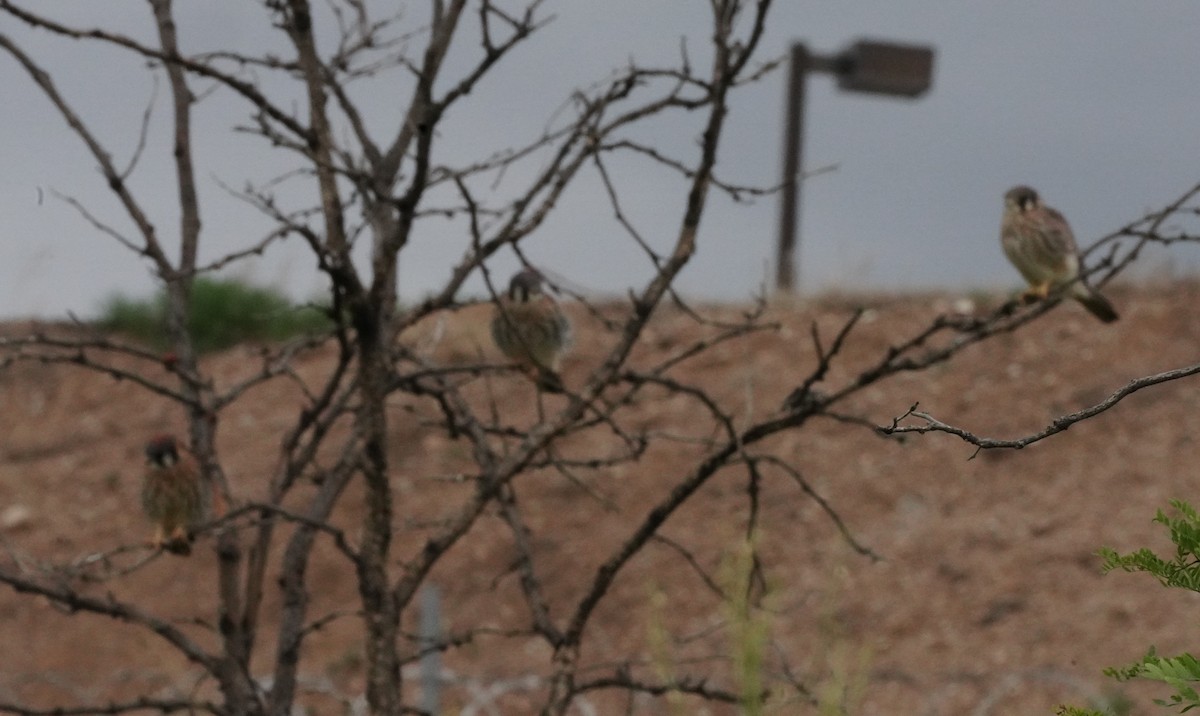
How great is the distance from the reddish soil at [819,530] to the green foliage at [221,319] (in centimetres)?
116

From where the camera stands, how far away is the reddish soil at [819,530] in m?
9.05

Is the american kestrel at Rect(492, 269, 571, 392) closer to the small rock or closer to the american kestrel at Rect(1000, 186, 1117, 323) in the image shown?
the american kestrel at Rect(1000, 186, 1117, 323)

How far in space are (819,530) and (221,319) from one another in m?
6.67

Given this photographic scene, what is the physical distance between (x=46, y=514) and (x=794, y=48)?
7868 mm

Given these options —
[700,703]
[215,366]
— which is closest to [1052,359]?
[700,703]

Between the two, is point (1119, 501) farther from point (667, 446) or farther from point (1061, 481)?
point (667, 446)

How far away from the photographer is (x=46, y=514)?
42.8 feet

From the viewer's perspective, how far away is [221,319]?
597 inches

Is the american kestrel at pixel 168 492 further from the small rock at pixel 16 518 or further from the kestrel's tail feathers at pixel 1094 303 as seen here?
the small rock at pixel 16 518

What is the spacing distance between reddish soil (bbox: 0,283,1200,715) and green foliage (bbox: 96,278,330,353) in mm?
1157

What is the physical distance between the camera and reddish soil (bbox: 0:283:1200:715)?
9.05 metres

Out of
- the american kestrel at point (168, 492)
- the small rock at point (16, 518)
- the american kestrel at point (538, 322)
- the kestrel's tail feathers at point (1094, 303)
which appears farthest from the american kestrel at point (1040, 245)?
the small rock at point (16, 518)

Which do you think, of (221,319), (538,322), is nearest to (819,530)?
(538,322)

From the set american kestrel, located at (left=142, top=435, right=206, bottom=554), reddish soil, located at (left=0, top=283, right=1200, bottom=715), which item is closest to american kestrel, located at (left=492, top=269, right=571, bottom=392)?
american kestrel, located at (left=142, top=435, right=206, bottom=554)
